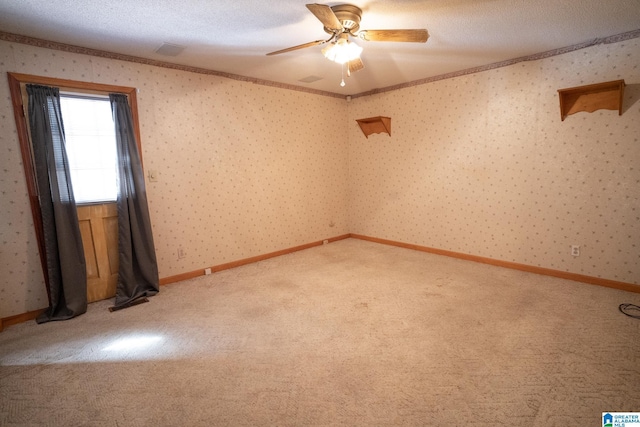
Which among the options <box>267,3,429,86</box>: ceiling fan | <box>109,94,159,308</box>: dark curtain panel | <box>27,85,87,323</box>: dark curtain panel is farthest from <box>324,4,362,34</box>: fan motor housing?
<box>27,85,87,323</box>: dark curtain panel

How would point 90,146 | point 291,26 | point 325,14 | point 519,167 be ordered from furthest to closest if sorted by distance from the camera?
1. point 519,167
2. point 90,146
3. point 291,26
4. point 325,14

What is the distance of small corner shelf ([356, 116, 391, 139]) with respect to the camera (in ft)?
16.0

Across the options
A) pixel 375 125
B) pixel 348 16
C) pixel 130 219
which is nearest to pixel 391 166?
pixel 375 125

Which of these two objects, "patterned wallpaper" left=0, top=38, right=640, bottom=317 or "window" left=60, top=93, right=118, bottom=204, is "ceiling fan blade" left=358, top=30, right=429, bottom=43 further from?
"window" left=60, top=93, right=118, bottom=204

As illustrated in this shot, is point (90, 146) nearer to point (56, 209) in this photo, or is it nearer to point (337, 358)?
point (56, 209)

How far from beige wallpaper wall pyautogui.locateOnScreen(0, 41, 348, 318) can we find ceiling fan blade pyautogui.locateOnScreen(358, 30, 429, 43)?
7.40ft

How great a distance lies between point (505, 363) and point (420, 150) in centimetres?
322

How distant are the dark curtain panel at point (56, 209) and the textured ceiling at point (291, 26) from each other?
620 millimetres

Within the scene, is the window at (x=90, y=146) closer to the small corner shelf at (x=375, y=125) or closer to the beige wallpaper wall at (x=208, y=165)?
the beige wallpaper wall at (x=208, y=165)

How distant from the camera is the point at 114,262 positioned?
3326 millimetres

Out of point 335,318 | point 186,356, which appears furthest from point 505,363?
point 186,356

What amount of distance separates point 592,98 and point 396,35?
238cm

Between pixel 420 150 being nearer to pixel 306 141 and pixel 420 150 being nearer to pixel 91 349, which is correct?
pixel 306 141

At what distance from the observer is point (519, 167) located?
3.71 metres
